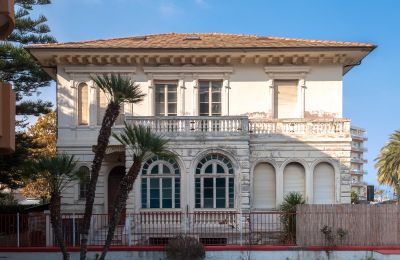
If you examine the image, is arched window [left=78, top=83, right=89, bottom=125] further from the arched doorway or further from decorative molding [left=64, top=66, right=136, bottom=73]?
the arched doorway

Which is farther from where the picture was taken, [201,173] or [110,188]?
[110,188]

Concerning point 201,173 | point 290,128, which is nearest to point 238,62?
point 290,128

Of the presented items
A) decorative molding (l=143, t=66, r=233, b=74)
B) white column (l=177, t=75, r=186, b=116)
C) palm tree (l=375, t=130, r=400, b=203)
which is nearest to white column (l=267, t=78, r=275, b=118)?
decorative molding (l=143, t=66, r=233, b=74)

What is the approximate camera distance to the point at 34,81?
3095 cm

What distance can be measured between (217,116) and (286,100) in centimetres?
428

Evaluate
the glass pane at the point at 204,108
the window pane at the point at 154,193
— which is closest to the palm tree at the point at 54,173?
the window pane at the point at 154,193

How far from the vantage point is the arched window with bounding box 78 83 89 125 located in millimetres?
25125

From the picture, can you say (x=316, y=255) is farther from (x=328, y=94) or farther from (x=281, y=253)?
(x=328, y=94)

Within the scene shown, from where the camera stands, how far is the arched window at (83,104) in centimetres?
2512

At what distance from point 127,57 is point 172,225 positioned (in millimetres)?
8144

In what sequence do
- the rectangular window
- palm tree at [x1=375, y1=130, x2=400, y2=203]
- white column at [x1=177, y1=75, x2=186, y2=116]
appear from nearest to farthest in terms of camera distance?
white column at [x1=177, y1=75, x2=186, y2=116] < the rectangular window < palm tree at [x1=375, y1=130, x2=400, y2=203]

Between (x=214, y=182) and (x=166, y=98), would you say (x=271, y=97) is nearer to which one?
(x=166, y=98)

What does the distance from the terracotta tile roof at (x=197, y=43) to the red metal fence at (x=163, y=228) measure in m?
7.64

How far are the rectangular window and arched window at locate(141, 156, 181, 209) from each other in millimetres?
5955
